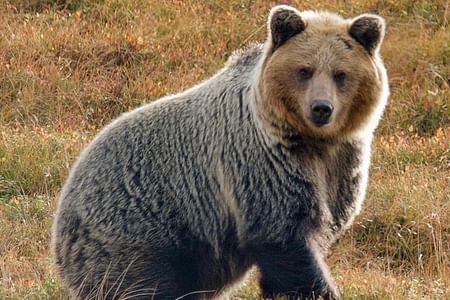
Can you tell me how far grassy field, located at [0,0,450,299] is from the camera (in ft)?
21.9

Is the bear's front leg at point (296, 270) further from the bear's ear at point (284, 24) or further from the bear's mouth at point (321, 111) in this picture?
the bear's ear at point (284, 24)

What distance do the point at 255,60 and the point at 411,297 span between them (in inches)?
56.2

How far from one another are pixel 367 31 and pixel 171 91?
5232mm

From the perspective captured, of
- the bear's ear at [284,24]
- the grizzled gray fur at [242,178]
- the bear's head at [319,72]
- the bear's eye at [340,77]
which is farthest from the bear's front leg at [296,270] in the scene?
the bear's ear at [284,24]

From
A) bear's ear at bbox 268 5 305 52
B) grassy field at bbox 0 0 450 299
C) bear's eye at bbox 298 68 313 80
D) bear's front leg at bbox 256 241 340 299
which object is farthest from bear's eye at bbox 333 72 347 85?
grassy field at bbox 0 0 450 299

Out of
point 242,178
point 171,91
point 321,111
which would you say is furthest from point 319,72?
point 171,91

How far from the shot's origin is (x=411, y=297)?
17.2 ft

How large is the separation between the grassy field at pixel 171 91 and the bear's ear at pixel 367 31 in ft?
4.15

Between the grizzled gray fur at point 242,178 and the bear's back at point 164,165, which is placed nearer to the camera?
the grizzled gray fur at point 242,178

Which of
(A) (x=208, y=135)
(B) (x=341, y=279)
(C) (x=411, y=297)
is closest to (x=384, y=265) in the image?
(B) (x=341, y=279)

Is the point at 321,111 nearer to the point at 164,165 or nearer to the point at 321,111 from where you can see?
the point at 321,111

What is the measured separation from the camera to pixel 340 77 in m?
5.00

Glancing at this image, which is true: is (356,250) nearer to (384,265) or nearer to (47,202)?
(384,265)

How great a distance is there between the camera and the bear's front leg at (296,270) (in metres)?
4.98
